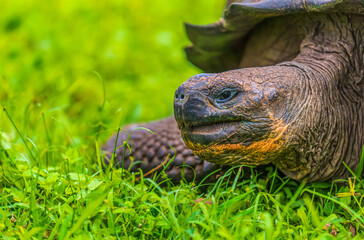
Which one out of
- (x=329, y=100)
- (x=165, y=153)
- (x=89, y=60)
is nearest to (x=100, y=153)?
(x=165, y=153)

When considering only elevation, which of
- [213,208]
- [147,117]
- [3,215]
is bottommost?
[147,117]

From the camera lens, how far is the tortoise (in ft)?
7.20

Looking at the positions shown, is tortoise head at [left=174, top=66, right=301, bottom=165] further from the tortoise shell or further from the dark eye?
the tortoise shell

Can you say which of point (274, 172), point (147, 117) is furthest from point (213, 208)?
point (147, 117)

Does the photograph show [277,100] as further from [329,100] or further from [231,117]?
[329,100]

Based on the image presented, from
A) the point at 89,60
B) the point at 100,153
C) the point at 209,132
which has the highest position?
the point at 209,132

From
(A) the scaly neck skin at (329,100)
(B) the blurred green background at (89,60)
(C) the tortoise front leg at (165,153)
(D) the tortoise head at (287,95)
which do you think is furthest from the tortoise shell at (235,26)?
(B) the blurred green background at (89,60)

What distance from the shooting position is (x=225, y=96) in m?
2.21

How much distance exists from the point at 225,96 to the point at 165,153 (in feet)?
2.60

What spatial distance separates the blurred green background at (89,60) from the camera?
3.62 m

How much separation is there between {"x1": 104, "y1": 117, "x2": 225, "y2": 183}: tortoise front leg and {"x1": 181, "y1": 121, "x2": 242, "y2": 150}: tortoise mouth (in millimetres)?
297

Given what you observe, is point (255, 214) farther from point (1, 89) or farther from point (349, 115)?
point (1, 89)

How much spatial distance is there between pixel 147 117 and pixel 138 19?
2.25 metres

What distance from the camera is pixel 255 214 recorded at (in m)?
2.05
